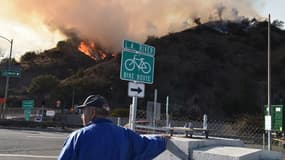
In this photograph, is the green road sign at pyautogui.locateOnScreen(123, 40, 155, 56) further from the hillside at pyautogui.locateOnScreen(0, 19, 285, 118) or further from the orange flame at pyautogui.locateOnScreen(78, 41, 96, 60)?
the orange flame at pyautogui.locateOnScreen(78, 41, 96, 60)

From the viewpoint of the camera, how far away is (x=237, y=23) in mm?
84000

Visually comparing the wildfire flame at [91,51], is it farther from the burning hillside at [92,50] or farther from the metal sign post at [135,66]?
the metal sign post at [135,66]

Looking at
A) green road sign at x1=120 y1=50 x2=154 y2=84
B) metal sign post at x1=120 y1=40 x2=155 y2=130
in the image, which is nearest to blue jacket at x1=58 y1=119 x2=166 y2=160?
metal sign post at x1=120 y1=40 x2=155 y2=130

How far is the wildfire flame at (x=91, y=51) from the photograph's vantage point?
71.9 m

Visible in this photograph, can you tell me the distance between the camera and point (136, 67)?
255 inches

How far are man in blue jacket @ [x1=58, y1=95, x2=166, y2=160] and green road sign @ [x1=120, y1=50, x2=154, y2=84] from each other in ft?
10.1

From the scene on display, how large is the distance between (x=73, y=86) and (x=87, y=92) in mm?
2250

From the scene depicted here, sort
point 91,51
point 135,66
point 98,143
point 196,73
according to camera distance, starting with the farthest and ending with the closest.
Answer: point 91,51 < point 196,73 < point 135,66 < point 98,143

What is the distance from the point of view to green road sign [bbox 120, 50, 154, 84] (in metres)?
6.39

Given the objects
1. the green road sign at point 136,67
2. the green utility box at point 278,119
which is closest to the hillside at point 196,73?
the green utility box at point 278,119

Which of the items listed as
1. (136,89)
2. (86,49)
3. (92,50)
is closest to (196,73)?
(92,50)

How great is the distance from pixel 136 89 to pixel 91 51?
70.7 metres

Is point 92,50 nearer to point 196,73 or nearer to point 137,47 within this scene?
point 196,73

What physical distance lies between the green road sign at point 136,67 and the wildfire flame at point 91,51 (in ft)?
208
